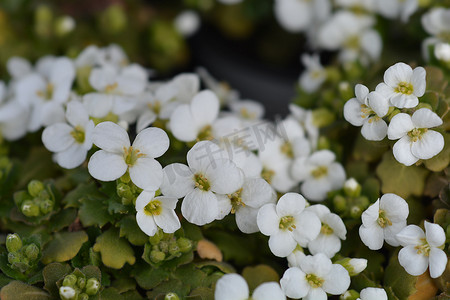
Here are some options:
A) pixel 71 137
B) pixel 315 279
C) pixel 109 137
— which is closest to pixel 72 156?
pixel 71 137

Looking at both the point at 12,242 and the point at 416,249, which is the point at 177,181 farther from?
the point at 416,249

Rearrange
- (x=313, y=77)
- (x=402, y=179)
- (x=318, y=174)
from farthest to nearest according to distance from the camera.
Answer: (x=313, y=77) → (x=318, y=174) → (x=402, y=179)

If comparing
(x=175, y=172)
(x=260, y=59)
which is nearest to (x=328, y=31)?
(x=260, y=59)

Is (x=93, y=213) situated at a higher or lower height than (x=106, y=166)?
lower

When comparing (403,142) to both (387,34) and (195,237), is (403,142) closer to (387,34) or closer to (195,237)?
(195,237)

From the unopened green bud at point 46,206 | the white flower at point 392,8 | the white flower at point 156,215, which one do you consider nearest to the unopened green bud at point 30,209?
the unopened green bud at point 46,206

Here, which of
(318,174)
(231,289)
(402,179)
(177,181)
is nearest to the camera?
(231,289)
